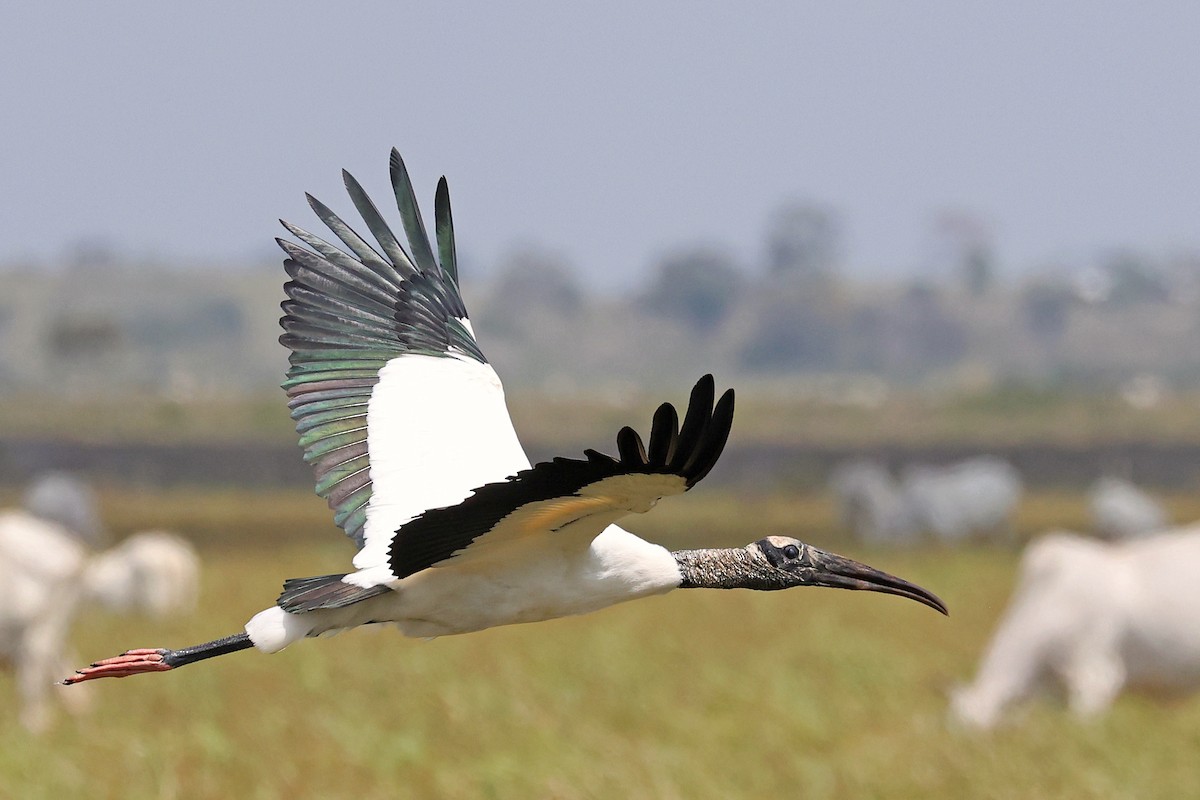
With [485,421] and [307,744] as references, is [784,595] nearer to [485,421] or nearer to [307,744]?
[307,744]

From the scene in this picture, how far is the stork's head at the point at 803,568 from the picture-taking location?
12.6ft

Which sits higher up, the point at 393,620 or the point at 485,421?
the point at 485,421

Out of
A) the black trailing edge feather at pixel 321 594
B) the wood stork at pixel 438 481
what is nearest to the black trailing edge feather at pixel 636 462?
the wood stork at pixel 438 481

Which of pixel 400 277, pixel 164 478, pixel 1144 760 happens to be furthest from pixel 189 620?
pixel 164 478

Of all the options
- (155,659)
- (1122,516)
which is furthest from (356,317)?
(1122,516)

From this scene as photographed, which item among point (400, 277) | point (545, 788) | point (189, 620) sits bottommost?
point (545, 788)

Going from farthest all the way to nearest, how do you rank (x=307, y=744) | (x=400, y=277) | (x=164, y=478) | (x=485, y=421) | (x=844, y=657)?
(x=164, y=478) < (x=844, y=657) < (x=307, y=744) < (x=400, y=277) < (x=485, y=421)

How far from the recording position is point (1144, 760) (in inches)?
421

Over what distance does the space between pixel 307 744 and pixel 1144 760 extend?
6372 millimetres

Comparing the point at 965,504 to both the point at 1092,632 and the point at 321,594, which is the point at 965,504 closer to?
the point at 1092,632

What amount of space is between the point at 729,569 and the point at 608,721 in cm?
1025

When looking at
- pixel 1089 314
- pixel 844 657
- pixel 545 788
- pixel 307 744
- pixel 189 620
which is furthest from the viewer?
pixel 1089 314

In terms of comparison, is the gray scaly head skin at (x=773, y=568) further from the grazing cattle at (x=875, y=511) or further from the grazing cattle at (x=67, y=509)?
the grazing cattle at (x=875, y=511)

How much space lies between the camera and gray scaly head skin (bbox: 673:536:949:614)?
3812mm
